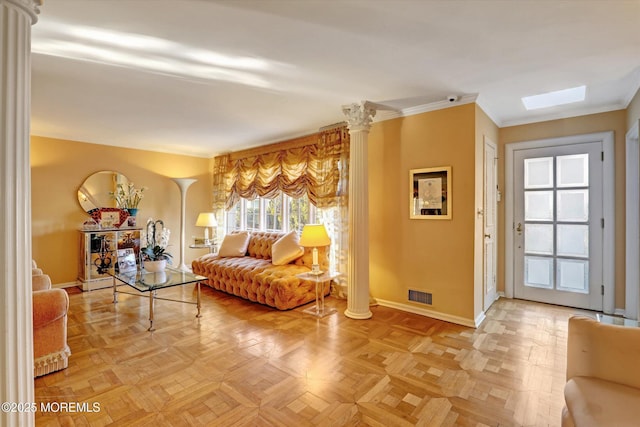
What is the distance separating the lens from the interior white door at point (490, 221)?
3.55 meters

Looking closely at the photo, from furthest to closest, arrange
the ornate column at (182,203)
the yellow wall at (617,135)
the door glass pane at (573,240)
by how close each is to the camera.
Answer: the ornate column at (182,203) < the door glass pane at (573,240) < the yellow wall at (617,135)

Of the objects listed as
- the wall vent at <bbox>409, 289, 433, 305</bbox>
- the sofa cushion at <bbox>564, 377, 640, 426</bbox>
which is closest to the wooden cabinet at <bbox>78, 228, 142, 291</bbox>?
the wall vent at <bbox>409, 289, 433, 305</bbox>

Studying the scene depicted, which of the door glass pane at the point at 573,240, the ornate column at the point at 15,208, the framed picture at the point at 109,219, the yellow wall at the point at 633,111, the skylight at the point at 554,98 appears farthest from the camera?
the framed picture at the point at 109,219

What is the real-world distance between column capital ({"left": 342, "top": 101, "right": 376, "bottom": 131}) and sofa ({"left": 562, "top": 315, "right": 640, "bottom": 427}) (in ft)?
8.73

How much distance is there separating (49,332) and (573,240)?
220 inches

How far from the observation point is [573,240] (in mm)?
3738

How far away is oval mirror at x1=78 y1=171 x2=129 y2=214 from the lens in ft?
16.2

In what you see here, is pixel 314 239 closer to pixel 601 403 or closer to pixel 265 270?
pixel 265 270

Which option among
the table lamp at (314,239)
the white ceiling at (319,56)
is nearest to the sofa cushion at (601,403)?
the white ceiling at (319,56)

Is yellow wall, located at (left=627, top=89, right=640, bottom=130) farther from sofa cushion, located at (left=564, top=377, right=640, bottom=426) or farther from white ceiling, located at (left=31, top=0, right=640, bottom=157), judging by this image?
sofa cushion, located at (left=564, top=377, right=640, bottom=426)

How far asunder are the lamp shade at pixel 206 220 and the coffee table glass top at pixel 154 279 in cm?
212

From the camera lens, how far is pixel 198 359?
2512 millimetres

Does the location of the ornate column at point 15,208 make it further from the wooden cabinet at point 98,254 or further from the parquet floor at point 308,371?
the wooden cabinet at point 98,254

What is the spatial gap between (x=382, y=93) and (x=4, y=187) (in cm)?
300
